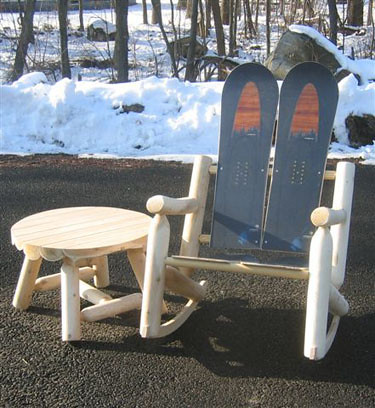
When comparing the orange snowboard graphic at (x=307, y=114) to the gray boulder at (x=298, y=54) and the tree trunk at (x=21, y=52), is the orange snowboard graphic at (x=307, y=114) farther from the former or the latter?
the tree trunk at (x=21, y=52)

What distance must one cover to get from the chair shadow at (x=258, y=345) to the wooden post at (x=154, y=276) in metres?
0.22

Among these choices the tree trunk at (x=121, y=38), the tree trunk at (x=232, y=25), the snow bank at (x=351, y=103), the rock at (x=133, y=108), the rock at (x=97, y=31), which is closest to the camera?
the snow bank at (x=351, y=103)

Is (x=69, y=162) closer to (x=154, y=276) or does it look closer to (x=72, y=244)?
(x=72, y=244)

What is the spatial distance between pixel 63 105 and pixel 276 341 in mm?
4919

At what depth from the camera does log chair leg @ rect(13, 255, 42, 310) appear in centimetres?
309

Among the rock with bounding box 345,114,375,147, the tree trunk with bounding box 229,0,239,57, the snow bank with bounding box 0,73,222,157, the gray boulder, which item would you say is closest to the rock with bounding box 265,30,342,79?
the gray boulder

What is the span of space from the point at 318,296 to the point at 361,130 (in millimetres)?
4615

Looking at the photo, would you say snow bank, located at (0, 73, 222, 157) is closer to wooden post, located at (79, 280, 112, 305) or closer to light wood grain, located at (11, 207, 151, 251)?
light wood grain, located at (11, 207, 151, 251)

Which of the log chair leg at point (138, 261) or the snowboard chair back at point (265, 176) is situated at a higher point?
the snowboard chair back at point (265, 176)

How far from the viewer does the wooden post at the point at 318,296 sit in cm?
250

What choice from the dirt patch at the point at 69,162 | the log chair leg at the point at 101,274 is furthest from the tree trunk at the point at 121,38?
the log chair leg at the point at 101,274

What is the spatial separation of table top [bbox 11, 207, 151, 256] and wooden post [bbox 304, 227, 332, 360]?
0.83 metres

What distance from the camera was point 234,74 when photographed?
10.6 feet

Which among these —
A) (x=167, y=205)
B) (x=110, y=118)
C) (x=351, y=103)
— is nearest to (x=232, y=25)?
(x=351, y=103)
